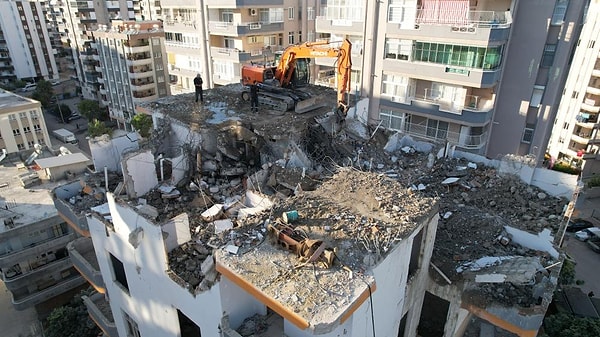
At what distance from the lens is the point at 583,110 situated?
43.3 metres

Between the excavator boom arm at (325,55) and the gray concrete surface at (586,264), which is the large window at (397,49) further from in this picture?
the gray concrete surface at (586,264)

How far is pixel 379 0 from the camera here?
27328 millimetres

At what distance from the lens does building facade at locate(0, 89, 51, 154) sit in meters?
44.7

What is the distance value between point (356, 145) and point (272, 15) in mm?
27401

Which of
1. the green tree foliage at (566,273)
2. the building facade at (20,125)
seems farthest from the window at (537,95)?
the building facade at (20,125)

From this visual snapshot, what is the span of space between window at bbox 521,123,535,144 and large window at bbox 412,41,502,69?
574 cm

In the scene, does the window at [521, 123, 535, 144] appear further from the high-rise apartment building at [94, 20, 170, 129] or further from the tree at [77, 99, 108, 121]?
the tree at [77, 99, 108, 121]

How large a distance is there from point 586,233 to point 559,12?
2130 cm

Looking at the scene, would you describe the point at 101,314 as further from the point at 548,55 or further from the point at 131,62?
the point at 131,62

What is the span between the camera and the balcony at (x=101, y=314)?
51.9ft

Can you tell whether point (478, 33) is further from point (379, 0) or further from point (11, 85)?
point (11, 85)

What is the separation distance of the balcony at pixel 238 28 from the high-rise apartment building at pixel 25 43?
60635 mm

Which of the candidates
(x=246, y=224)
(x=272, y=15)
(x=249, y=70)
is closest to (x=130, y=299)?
(x=246, y=224)

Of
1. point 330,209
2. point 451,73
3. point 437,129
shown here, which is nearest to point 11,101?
point 437,129
